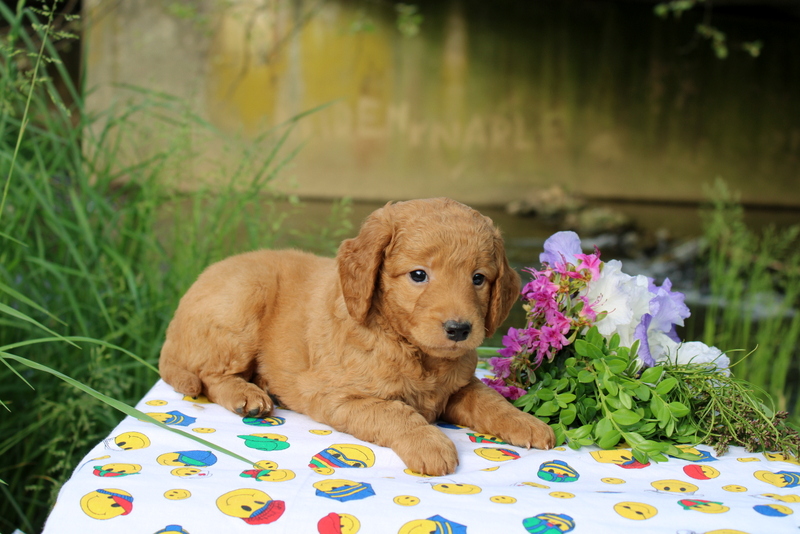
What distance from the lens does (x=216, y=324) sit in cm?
252

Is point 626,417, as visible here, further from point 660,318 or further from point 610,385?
point 660,318

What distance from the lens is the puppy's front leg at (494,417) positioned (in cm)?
221

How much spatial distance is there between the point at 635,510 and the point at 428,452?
0.58 m

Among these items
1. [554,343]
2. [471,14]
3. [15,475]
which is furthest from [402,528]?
[471,14]

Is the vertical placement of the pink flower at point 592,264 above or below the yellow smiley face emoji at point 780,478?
above

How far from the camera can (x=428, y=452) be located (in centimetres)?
198

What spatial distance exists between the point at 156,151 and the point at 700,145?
6.97m

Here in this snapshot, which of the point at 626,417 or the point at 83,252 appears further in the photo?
the point at 83,252

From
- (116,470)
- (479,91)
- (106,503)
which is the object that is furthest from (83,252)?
(479,91)

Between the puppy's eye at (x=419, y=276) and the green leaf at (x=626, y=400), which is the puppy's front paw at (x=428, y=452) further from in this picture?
the green leaf at (x=626, y=400)

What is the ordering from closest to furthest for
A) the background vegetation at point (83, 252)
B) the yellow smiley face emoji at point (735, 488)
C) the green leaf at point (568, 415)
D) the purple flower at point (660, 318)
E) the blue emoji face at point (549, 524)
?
the blue emoji face at point (549, 524)
the yellow smiley face emoji at point (735, 488)
the green leaf at point (568, 415)
the purple flower at point (660, 318)
the background vegetation at point (83, 252)

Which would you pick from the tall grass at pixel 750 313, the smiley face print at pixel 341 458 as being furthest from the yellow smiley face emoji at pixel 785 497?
the tall grass at pixel 750 313

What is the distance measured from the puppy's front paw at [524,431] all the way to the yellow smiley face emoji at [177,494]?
1.01m

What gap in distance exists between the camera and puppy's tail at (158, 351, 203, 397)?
2543 mm
